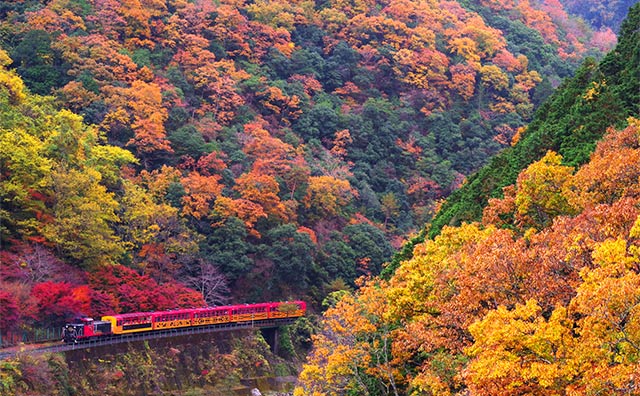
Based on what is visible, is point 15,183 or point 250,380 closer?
point 15,183

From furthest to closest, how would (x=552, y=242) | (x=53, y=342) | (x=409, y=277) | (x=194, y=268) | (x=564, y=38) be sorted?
(x=564, y=38), (x=194, y=268), (x=53, y=342), (x=409, y=277), (x=552, y=242)

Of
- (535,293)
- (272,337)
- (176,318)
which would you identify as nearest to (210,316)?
(176,318)

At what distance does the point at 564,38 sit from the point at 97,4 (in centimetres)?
4966

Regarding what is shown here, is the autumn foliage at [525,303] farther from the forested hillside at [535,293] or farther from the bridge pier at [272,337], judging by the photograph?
the bridge pier at [272,337]

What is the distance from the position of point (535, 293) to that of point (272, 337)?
106 ft

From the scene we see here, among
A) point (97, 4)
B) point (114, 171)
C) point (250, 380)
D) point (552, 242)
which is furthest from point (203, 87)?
point (552, 242)

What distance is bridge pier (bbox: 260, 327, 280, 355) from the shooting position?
4841 centimetres

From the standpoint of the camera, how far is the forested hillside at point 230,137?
4156 cm

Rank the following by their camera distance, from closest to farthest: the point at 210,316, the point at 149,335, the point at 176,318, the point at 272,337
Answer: the point at 149,335, the point at 176,318, the point at 210,316, the point at 272,337

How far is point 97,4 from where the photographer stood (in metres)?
63.4

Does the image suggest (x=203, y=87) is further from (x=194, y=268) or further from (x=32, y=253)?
(x=32, y=253)

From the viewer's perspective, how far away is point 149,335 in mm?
41250

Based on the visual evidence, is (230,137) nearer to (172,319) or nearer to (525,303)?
(172,319)

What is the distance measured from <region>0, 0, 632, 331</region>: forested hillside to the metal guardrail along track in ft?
4.77
